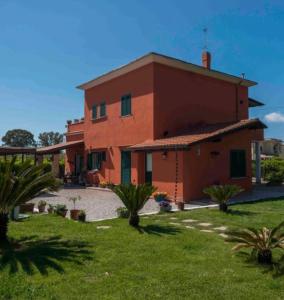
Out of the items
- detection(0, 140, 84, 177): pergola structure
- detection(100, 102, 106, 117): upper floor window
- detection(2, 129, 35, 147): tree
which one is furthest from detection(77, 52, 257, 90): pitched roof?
detection(2, 129, 35, 147): tree

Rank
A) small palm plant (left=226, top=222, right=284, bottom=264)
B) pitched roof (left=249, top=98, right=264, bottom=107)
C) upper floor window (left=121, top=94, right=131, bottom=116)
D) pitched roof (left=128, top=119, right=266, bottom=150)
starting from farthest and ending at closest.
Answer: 1. pitched roof (left=249, top=98, right=264, bottom=107)
2. upper floor window (left=121, top=94, right=131, bottom=116)
3. pitched roof (left=128, top=119, right=266, bottom=150)
4. small palm plant (left=226, top=222, right=284, bottom=264)

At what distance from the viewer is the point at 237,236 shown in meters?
6.99

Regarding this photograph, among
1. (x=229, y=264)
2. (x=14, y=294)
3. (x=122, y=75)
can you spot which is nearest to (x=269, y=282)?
(x=229, y=264)

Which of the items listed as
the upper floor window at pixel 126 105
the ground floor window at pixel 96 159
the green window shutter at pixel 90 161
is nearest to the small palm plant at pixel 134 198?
the upper floor window at pixel 126 105

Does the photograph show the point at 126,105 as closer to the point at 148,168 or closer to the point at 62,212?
the point at 148,168

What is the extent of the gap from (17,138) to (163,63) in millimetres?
72333

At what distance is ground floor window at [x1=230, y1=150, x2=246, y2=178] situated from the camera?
1866 cm

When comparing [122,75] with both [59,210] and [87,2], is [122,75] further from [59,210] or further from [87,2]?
[59,210]

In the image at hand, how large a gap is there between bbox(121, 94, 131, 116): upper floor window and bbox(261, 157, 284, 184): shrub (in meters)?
11.7

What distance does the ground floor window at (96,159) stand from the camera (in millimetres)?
23767

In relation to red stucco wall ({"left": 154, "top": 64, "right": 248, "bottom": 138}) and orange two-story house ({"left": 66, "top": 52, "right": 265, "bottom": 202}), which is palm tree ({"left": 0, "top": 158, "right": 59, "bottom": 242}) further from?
red stucco wall ({"left": 154, "top": 64, "right": 248, "bottom": 138})

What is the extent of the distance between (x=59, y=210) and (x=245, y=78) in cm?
1739

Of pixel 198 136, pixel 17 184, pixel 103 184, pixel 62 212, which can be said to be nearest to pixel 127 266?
pixel 17 184

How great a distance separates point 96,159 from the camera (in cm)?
2459
